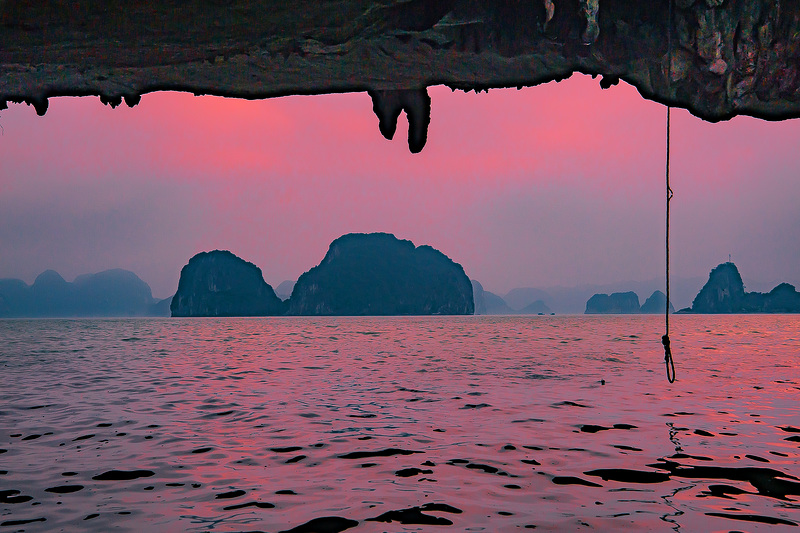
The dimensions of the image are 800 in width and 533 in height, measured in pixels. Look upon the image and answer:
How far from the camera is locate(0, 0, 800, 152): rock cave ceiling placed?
17.8 ft

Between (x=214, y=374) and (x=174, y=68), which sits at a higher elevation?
(x=174, y=68)

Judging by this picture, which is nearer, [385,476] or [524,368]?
[385,476]

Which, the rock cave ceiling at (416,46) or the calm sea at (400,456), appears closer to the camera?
the rock cave ceiling at (416,46)

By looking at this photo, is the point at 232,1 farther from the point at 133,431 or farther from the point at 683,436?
the point at 683,436

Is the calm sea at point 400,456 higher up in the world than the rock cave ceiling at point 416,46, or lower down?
lower down

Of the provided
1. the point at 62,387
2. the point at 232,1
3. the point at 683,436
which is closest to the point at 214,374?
the point at 62,387

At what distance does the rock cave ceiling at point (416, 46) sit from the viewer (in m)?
5.43

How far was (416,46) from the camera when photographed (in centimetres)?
579

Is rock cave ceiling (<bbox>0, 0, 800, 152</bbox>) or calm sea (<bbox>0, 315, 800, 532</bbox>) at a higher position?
rock cave ceiling (<bbox>0, 0, 800, 152</bbox>)

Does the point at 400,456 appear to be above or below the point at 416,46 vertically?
below

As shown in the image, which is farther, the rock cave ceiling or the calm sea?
the calm sea

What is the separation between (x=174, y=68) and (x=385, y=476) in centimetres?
480

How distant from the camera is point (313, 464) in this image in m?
7.91

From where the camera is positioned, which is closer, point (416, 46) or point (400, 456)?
point (416, 46)
